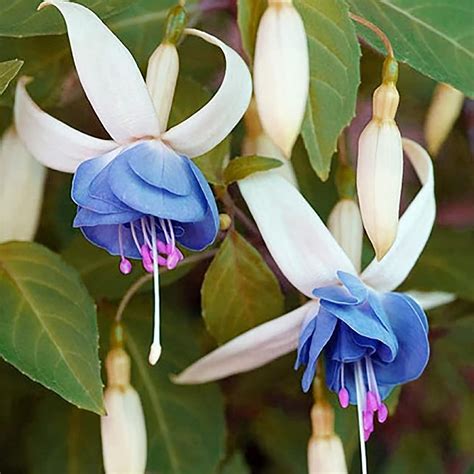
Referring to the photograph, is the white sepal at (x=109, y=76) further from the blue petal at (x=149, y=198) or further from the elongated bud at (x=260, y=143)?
the elongated bud at (x=260, y=143)

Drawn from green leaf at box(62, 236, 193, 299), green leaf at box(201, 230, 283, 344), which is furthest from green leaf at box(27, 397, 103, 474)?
green leaf at box(201, 230, 283, 344)

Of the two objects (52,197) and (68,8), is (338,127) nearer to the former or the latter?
(68,8)

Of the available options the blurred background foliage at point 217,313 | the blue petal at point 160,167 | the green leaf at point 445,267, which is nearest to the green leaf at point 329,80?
the blurred background foliage at point 217,313

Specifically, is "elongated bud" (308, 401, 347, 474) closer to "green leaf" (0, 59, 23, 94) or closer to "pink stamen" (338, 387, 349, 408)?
"pink stamen" (338, 387, 349, 408)

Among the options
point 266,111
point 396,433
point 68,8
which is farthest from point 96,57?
point 396,433

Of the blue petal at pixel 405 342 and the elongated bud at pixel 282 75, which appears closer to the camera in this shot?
the elongated bud at pixel 282 75

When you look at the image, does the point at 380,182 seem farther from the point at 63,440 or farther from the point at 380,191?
the point at 63,440

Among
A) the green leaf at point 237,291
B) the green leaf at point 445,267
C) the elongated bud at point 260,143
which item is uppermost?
the elongated bud at point 260,143
